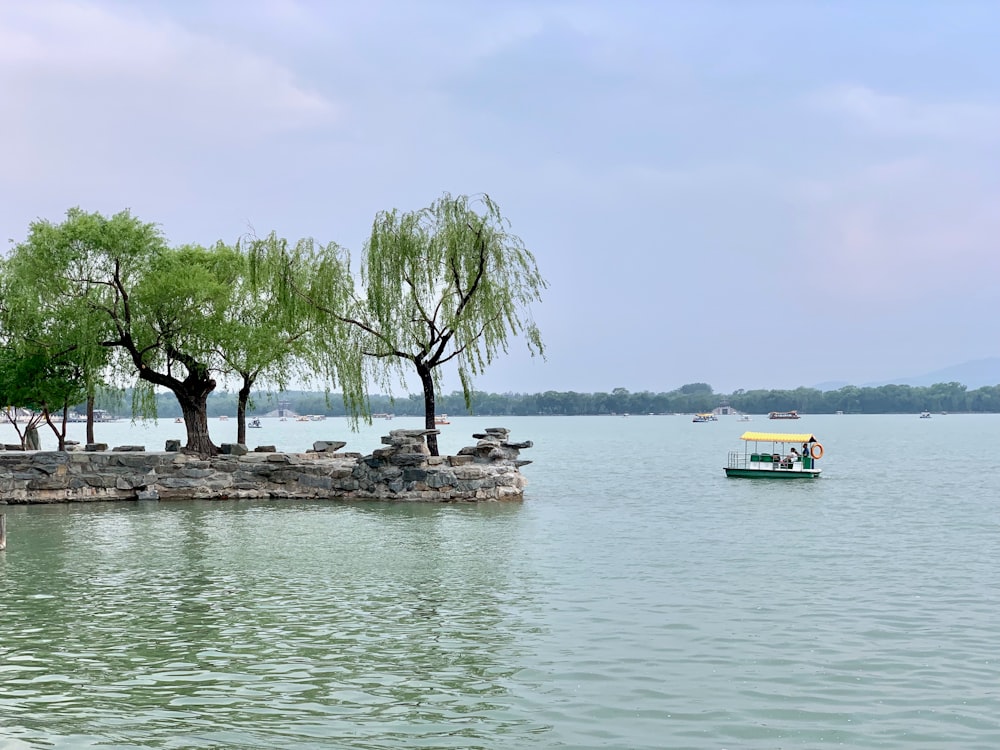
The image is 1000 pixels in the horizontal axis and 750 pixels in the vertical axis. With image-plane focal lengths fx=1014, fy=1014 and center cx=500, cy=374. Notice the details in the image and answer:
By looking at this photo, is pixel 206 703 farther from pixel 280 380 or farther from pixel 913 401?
pixel 913 401

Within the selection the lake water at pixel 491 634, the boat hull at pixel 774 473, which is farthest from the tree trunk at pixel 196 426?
the boat hull at pixel 774 473

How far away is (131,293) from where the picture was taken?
3097 centimetres

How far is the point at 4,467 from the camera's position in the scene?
2925 centimetres

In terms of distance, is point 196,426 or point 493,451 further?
point 196,426

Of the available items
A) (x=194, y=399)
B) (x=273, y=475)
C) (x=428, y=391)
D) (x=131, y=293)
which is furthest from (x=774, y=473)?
(x=131, y=293)

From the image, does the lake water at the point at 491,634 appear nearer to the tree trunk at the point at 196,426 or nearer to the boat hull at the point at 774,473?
the tree trunk at the point at 196,426

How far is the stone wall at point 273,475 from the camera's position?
95.6 feet

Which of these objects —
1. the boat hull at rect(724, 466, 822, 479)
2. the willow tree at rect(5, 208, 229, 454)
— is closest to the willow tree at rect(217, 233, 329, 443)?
the willow tree at rect(5, 208, 229, 454)

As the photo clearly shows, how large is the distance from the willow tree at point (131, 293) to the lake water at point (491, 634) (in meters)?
7.11

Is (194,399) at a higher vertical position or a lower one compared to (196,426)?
higher

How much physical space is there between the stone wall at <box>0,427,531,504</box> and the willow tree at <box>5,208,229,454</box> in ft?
A: 5.32

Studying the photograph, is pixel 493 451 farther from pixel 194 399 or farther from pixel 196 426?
pixel 194 399

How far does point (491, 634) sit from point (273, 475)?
18.9 m

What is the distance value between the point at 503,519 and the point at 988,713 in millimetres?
16521
